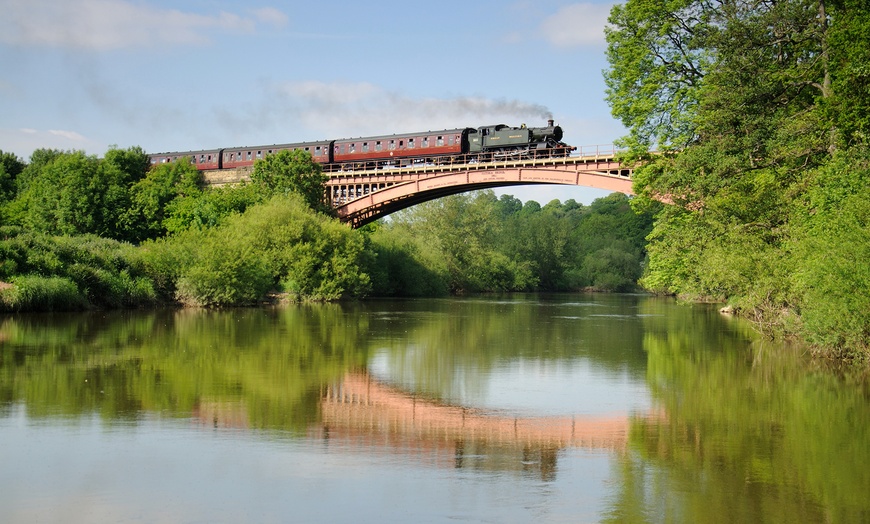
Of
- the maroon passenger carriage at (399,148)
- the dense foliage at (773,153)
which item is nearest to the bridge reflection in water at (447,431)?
the dense foliage at (773,153)

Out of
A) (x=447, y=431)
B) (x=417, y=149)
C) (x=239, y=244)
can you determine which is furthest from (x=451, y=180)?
(x=447, y=431)

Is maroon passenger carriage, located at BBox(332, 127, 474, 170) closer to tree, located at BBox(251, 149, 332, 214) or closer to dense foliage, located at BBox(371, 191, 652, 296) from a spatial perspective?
tree, located at BBox(251, 149, 332, 214)

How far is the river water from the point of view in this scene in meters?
7.88

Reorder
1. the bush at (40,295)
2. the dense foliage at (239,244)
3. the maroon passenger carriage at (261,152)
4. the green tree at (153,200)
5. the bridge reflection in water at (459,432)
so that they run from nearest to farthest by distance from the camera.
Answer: the bridge reflection in water at (459,432)
the bush at (40,295)
the dense foliage at (239,244)
the green tree at (153,200)
the maroon passenger carriage at (261,152)

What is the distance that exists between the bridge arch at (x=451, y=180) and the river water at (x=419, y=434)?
2547 cm

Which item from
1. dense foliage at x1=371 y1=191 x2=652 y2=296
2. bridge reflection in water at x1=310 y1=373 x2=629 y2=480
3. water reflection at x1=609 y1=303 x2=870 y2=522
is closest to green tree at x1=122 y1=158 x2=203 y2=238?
dense foliage at x1=371 y1=191 x2=652 y2=296

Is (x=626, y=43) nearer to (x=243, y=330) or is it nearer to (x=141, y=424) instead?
(x=243, y=330)

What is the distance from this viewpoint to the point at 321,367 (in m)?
17.7

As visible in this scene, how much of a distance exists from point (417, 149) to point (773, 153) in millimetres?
36989

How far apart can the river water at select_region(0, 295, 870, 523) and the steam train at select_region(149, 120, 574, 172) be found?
32308mm

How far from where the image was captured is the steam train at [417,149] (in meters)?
53.1

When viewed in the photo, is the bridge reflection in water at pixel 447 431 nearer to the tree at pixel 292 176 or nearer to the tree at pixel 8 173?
the tree at pixel 292 176

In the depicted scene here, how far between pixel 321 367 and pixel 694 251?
15.7 meters

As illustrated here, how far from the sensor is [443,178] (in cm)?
5384
